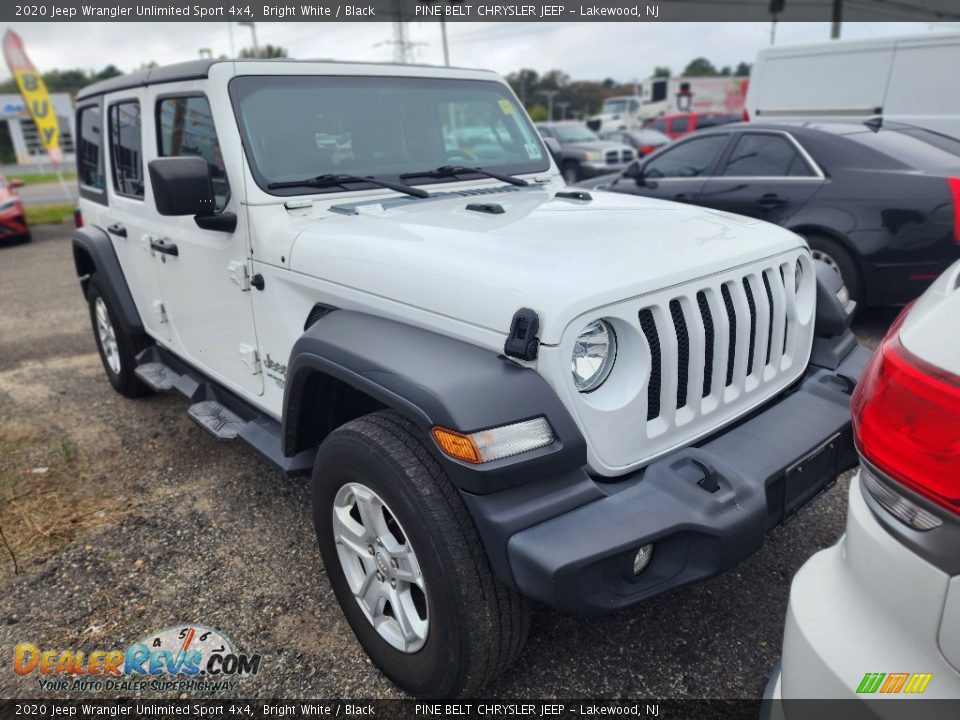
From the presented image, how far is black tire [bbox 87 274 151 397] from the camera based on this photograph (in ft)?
14.2

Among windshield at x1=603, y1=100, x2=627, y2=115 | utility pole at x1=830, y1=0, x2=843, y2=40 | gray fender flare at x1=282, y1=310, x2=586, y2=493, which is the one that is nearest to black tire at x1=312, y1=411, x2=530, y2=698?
gray fender flare at x1=282, y1=310, x2=586, y2=493

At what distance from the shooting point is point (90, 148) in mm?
4465

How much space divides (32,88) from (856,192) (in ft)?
48.9

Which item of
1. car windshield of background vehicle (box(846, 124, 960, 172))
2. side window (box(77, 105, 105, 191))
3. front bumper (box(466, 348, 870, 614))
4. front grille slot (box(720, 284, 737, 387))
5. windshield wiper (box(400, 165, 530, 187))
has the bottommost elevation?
front bumper (box(466, 348, 870, 614))

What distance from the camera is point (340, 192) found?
2.91 metres

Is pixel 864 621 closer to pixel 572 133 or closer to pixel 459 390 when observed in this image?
pixel 459 390

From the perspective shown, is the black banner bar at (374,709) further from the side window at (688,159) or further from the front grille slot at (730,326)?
the side window at (688,159)

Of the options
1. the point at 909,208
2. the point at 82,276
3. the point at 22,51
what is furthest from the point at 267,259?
the point at 22,51

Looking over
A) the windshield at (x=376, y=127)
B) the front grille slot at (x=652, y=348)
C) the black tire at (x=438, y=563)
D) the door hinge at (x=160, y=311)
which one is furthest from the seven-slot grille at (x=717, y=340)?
the door hinge at (x=160, y=311)

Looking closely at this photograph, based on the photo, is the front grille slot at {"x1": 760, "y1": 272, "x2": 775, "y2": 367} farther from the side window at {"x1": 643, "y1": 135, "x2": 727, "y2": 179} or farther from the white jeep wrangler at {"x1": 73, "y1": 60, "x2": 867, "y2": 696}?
the side window at {"x1": 643, "y1": 135, "x2": 727, "y2": 179}

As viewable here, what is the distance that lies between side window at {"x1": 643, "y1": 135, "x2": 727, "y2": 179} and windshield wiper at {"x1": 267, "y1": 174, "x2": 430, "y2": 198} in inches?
168

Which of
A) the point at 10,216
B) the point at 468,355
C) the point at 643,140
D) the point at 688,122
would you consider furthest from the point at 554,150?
the point at 688,122

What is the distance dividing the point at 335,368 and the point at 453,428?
1.86 feet

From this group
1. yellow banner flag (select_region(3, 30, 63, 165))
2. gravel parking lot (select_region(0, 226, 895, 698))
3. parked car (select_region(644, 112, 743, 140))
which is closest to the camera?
gravel parking lot (select_region(0, 226, 895, 698))
